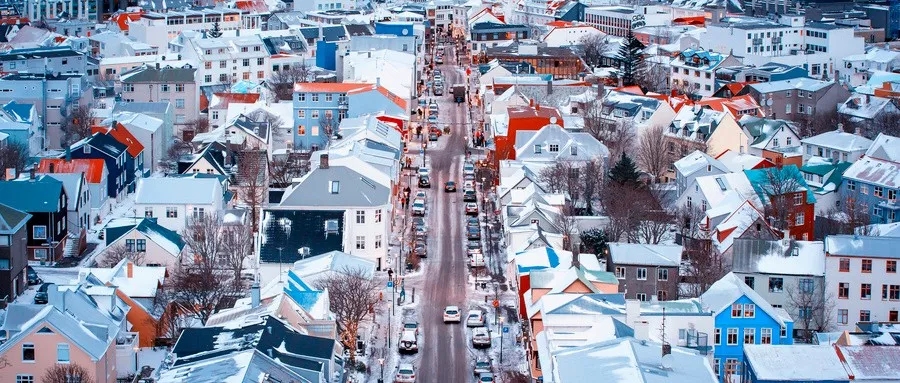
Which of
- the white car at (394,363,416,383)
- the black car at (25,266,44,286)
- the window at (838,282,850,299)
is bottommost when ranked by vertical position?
the white car at (394,363,416,383)

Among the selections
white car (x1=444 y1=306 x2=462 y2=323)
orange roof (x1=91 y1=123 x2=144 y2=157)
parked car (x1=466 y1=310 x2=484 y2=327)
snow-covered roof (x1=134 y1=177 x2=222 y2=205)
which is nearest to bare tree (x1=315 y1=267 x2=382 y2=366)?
white car (x1=444 y1=306 x2=462 y2=323)

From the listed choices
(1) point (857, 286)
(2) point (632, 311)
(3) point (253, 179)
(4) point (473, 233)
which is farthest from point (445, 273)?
(2) point (632, 311)

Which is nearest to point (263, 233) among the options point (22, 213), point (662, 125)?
point (22, 213)

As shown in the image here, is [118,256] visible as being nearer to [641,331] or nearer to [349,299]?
[349,299]

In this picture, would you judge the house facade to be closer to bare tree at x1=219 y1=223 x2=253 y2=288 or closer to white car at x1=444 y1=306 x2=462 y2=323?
white car at x1=444 y1=306 x2=462 y2=323

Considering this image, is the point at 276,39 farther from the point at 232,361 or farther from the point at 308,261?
the point at 232,361

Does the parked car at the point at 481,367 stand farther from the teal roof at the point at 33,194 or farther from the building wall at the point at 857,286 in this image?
the teal roof at the point at 33,194
